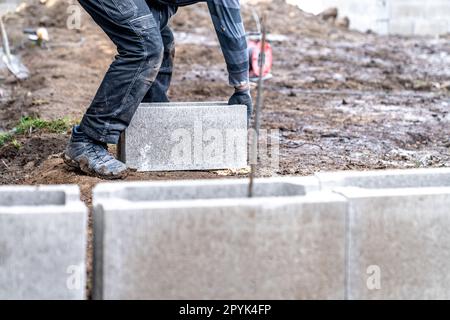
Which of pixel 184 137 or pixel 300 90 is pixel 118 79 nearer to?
pixel 184 137

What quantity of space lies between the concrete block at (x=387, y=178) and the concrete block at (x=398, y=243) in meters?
0.11

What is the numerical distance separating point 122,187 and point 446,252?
121cm

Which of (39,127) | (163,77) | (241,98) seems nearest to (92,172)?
(163,77)

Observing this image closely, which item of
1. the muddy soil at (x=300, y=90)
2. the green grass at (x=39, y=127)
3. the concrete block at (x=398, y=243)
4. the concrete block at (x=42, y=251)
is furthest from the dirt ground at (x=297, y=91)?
the concrete block at (x=398, y=243)

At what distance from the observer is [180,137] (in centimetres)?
479

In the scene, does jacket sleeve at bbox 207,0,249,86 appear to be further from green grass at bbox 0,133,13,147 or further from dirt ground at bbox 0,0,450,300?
green grass at bbox 0,133,13,147

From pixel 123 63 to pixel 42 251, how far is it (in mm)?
1926

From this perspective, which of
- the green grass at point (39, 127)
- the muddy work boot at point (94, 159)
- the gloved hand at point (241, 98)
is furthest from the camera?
the green grass at point (39, 127)

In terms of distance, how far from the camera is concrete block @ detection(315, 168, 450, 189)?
309 centimetres

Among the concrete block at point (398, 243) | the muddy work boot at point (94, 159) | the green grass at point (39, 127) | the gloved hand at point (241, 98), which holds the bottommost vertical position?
the concrete block at point (398, 243)

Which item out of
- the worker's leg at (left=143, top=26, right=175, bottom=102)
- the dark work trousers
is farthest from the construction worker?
the worker's leg at (left=143, top=26, right=175, bottom=102)

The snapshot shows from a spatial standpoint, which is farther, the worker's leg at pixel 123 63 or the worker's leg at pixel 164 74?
the worker's leg at pixel 164 74

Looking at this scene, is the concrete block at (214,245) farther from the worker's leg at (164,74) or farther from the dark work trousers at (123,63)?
the worker's leg at (164,74)

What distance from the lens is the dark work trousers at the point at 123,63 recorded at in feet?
14.1
